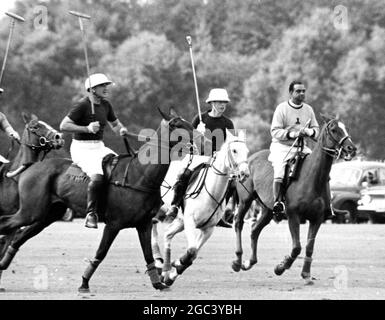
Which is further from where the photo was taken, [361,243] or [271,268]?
[361,243]

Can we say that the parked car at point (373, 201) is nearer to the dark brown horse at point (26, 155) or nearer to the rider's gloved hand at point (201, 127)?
the rider's gloved hand at point (201, 127)

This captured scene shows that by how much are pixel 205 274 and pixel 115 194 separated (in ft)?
10.4

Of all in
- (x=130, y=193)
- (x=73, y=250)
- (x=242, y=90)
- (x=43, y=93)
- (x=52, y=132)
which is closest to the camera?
(x=130, y=193)

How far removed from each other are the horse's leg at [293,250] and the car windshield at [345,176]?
22.9 m

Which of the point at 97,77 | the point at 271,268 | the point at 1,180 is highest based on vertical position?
the point at 97,77

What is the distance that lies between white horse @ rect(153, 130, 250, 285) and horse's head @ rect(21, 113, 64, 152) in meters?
1.89

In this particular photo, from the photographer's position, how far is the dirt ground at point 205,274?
54.4 feet

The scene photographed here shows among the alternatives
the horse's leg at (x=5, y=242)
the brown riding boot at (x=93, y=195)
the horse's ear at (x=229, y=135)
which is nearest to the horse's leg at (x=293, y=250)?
the horse's ear at (x=229, y=135)

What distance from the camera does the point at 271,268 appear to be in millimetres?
21422

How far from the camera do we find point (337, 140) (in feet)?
64.9
